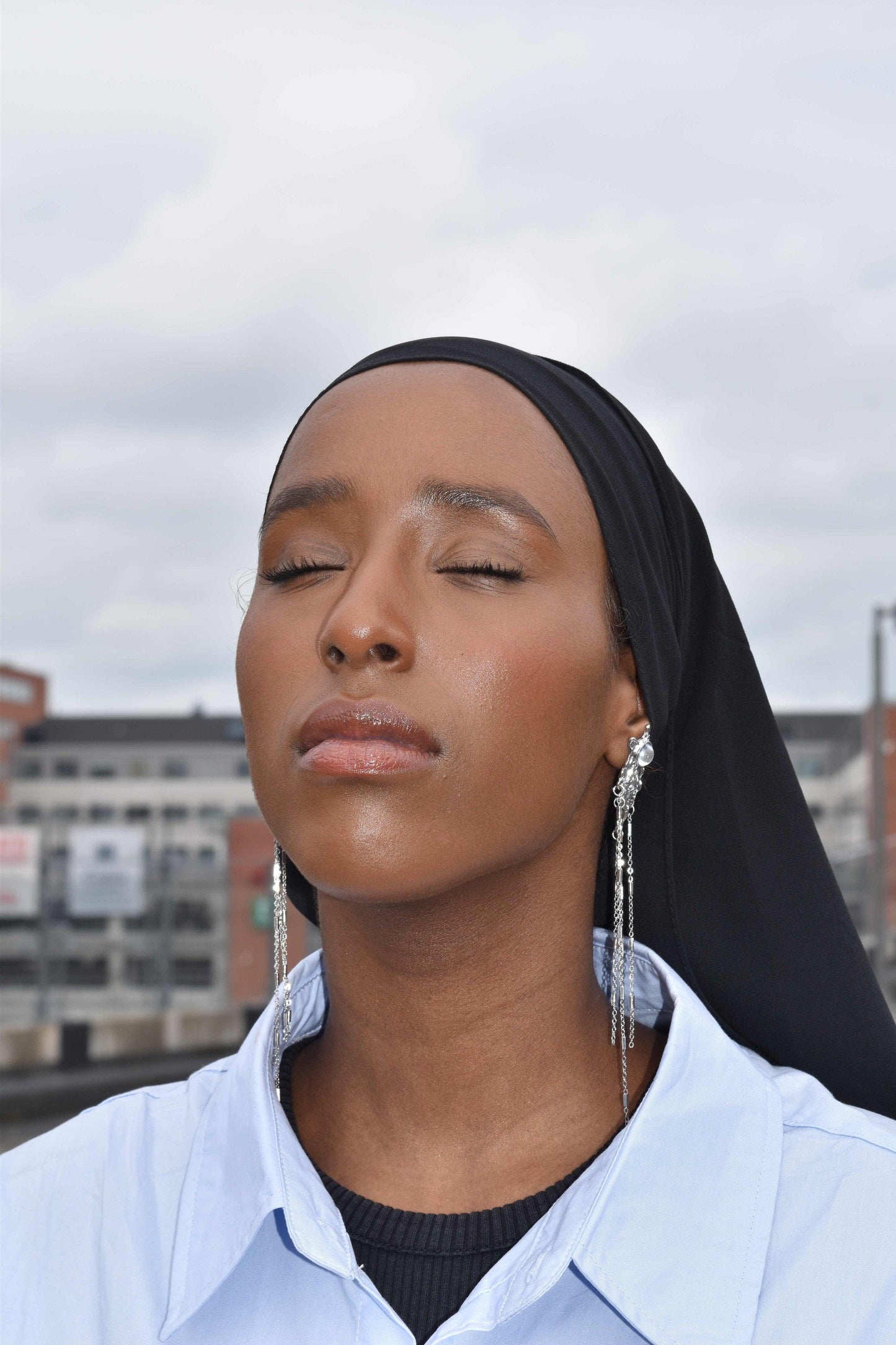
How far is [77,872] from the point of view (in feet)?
49.2

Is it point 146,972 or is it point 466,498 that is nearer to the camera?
point 466,498

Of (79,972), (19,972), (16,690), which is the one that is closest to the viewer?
(19,972)

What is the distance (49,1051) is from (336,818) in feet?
44.5

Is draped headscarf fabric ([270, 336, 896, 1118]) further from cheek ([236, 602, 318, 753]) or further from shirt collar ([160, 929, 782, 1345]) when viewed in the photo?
cheek ([236, 602, 318, 753])

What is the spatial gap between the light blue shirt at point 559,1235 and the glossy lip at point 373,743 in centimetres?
55

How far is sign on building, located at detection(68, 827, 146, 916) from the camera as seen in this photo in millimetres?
14977

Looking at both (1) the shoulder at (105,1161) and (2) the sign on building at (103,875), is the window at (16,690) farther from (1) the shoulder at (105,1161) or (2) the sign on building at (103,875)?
(1) the shoulder at (105,1161)

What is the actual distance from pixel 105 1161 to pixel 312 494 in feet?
3.33

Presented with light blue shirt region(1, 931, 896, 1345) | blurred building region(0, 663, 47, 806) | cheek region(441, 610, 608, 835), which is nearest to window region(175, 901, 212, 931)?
light blue shirt region(1, 931, 896, 1345)

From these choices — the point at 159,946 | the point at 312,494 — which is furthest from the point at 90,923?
the point at 312,494

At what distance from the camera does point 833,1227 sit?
1.74 metres

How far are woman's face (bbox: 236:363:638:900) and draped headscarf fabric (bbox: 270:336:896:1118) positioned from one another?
5 centimetres

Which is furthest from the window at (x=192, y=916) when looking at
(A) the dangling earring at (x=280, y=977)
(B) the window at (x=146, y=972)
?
(A) the dangling earring at (x=280, y=977)

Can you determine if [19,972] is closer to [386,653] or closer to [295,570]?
[295,570]
